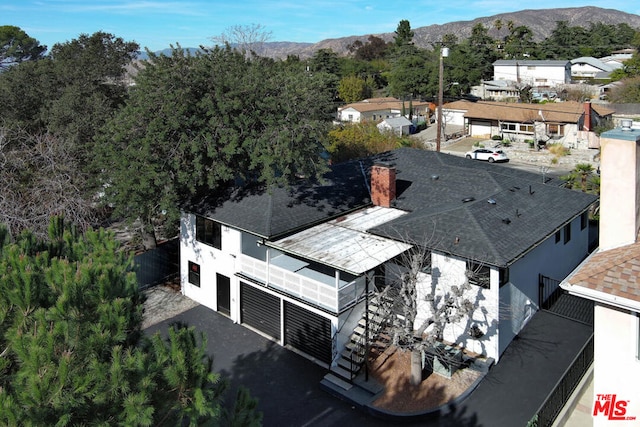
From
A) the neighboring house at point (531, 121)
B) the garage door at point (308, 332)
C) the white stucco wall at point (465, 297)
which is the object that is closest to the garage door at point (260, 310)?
the garage door at point (308, 332)

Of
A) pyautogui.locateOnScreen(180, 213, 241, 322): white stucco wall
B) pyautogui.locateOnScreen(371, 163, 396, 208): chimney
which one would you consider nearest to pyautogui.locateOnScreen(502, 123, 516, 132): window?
pyautogui.locateOnScreen(371, 163, 396, 208): chimney

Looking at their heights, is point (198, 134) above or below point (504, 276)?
above

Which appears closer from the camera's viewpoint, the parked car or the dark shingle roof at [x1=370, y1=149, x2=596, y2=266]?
the dark shingle roof at [x1=370, y1=149, x2=596, y2=266]

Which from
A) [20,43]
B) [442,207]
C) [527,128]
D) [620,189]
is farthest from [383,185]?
[20,43]

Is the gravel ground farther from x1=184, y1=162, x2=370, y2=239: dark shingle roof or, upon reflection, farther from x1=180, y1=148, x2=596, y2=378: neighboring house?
x1=184, y1=162, x2=370, y2=239: dark shingle roof

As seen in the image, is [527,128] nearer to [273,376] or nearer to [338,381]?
[338,381]

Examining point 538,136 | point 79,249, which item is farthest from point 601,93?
point 79,249

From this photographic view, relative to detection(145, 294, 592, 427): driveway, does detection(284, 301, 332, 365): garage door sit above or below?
above
